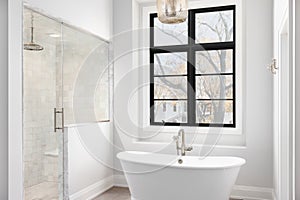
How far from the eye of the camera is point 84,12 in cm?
375

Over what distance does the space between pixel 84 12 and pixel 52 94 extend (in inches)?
48.5

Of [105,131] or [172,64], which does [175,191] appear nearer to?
[105,131]

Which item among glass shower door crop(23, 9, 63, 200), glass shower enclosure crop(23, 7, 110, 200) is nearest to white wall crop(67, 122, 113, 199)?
glass shower enclosure crop(23, 7, 110, 200)

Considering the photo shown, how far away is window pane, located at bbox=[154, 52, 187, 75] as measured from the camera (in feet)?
14.5

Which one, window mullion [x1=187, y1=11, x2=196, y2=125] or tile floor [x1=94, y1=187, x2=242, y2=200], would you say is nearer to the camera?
tile floor [x1=94, y1=187, x2=242, y2=200]

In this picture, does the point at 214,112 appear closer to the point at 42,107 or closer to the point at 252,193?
the point at 252,193

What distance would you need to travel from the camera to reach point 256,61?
3775 mm

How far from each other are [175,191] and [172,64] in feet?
6.52

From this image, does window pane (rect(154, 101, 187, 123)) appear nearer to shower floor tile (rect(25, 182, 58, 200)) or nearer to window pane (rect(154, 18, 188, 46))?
window pane (rect(154, 18, 188, 46))
